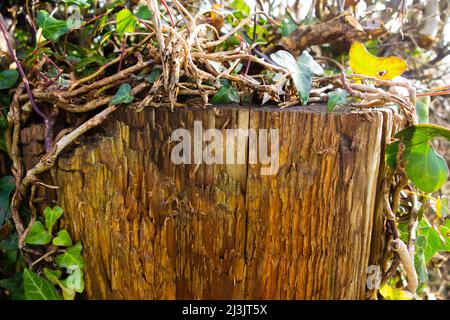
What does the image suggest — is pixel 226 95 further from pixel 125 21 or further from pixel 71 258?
pixel 71 258

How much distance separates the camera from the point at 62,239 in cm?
100

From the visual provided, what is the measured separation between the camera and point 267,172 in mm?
903

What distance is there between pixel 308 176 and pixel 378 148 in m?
0.20

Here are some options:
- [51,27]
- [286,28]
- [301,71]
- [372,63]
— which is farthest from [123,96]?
[286,28]

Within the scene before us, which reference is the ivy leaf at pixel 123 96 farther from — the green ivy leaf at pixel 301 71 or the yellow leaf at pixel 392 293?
the yellow leaf at pixel 392 293

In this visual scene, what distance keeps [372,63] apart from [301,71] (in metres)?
0.22

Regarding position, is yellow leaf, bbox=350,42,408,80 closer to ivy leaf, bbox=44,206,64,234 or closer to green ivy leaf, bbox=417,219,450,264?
green ivy leaf, bbox=417,219,450,264

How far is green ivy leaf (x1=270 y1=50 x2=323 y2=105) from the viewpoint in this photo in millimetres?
919

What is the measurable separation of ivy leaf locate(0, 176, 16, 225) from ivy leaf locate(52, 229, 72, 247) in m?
0.21

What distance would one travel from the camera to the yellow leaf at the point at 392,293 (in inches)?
45.7

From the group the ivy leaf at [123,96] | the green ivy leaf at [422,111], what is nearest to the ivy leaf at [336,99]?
the green ivy leaf at [422,111]
